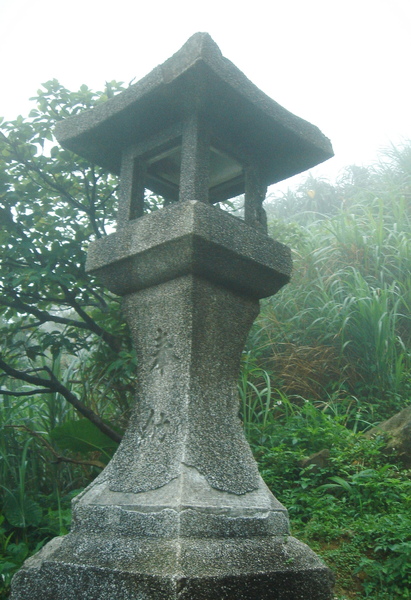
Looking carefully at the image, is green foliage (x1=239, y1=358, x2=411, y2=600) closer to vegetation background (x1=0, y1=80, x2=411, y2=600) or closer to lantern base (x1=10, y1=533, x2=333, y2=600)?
vegetation background (x1=0, y1=80, x2=411, y2=600)

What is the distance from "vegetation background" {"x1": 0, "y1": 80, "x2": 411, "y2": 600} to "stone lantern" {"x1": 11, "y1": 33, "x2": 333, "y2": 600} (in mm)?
580

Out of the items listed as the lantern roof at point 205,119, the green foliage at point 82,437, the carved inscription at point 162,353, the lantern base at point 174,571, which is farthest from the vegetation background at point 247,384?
the carved inscription at point 162,353

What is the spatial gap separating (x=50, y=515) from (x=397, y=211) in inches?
170

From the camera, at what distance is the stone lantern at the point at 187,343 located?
63.4 inches

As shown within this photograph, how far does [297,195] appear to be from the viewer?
13.4m

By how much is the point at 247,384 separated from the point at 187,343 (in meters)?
1.86

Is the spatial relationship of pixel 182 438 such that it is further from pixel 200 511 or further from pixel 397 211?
pixel 397 211

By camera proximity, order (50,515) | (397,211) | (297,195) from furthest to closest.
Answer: (297,195)
(397,211)
(50,515)

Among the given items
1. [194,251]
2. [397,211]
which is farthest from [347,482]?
[397,211]

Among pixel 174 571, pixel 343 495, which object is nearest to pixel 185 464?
pixel 174 571

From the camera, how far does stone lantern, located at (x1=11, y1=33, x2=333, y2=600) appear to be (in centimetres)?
161

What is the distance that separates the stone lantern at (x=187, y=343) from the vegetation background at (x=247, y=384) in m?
0.58

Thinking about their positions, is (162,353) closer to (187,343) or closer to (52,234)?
(187,343)

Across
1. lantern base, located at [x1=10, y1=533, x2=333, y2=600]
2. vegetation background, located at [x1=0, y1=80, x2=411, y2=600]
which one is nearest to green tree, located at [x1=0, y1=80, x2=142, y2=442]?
vegetation background, located at [x1=0, y1=80, x2=411, y2=600]
